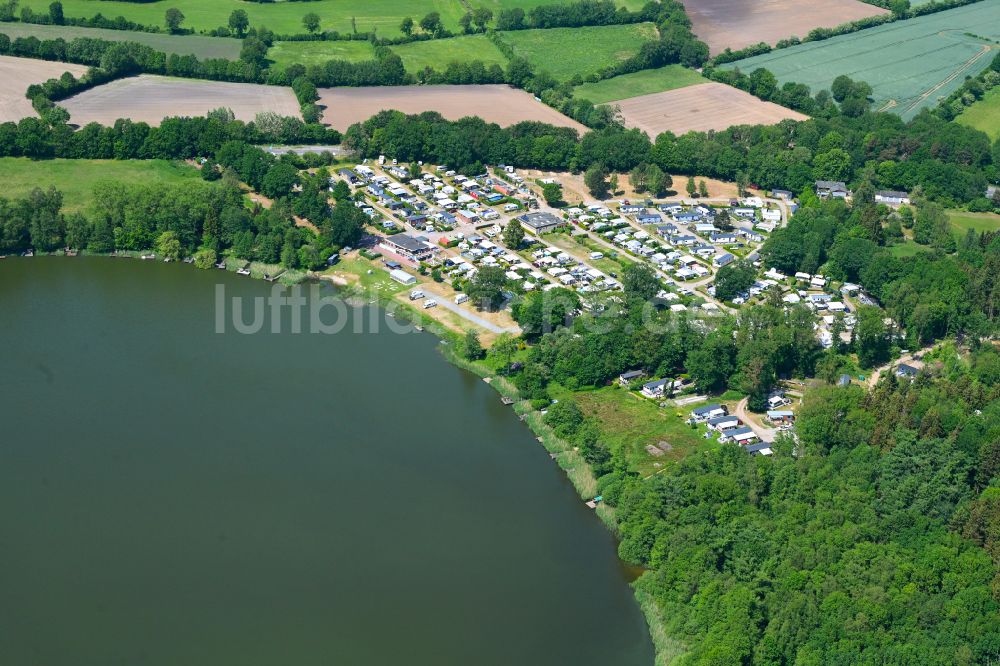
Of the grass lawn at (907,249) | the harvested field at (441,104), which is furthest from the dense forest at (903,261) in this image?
the harvested field at (441,104)

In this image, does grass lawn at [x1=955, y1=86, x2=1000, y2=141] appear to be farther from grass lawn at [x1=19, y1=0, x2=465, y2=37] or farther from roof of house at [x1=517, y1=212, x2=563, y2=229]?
grass lawn at [x1=19, y1=0, x2=465, y2=37]

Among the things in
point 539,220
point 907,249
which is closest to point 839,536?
point 907,249

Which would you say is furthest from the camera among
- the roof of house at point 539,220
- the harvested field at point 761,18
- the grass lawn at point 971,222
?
the harvested field at point 761,18

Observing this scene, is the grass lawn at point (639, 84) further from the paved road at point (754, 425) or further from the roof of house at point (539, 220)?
the paved road at point (754, 425)

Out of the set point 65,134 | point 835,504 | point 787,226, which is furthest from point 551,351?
point 65,134

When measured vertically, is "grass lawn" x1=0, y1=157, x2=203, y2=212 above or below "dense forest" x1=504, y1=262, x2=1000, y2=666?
above

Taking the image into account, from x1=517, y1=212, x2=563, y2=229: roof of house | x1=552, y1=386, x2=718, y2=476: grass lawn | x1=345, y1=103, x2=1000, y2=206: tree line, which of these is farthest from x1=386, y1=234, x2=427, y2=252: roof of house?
x1=552, y1=386, x2=718, y2=476: grass lawn
